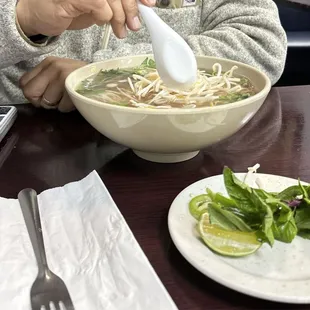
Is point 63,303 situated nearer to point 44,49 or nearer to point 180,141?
point 180,141

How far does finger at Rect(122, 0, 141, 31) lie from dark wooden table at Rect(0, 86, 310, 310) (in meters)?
0.20

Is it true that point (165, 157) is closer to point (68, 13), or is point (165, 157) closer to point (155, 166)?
point (155, 166)

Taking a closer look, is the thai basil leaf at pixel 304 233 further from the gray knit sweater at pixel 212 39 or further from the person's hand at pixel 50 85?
the gray knit sweater at pixel 212 39

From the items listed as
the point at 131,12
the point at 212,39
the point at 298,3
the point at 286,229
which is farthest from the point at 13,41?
the point at 298,3

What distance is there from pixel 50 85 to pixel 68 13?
177mm

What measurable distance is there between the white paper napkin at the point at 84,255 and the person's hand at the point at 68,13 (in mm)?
300

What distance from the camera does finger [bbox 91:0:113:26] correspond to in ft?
2.60

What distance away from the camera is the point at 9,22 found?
2.82 feet

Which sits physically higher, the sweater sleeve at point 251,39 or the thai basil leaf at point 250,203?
the thai basil leaf at point 250,203

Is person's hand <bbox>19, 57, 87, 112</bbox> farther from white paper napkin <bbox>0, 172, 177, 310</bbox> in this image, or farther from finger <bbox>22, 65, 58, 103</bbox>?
white paper napkin <bbox>0, 172, 177, 310</bbox>

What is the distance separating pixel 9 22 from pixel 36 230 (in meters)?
0.45

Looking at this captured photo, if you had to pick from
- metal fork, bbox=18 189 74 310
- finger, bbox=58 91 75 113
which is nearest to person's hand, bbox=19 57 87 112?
finger, bbox=58 91 75 113

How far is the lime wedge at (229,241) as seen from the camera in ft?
1.65

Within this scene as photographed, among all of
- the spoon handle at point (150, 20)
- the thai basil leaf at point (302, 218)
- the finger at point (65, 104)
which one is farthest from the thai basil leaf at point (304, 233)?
the finger at point (65, 104)
